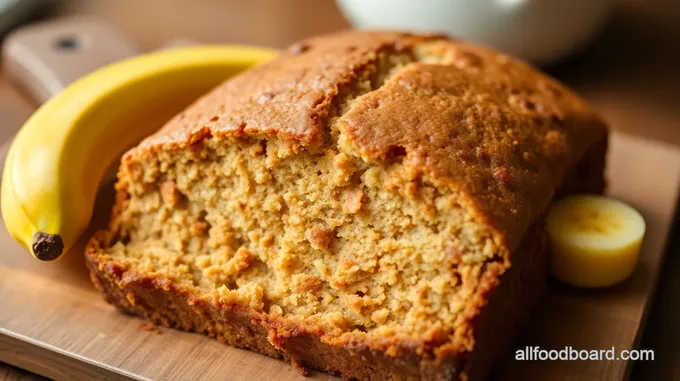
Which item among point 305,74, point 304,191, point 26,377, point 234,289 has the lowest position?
point 26,377

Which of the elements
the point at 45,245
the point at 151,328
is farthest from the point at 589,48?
the point at 45,245

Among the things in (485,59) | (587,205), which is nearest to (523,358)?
(587,205)

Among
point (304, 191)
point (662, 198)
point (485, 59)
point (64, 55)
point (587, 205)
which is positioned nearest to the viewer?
point (304, 191)

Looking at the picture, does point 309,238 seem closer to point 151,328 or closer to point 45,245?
point 151,328

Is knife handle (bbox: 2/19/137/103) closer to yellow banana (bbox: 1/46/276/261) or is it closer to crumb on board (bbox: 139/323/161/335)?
yellow banana (bbox: 1/46/276/261)

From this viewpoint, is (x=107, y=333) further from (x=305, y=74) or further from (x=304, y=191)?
(x=305, y=74)

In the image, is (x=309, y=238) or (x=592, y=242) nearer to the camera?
(x=309, y=238)
